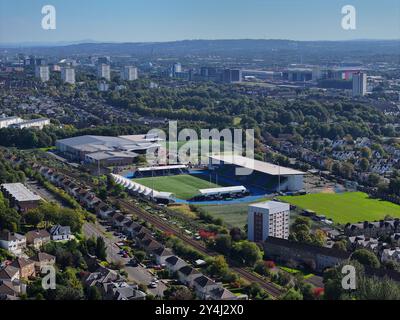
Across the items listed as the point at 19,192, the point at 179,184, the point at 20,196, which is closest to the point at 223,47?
the point at 179,184

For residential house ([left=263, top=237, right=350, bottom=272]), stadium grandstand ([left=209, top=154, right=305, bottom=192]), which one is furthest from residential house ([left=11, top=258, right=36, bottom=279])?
stadium grandstand ([left=209, top=154, right=305, bottom=192])

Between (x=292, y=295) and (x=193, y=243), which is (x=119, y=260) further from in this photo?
(x=292, y=295)

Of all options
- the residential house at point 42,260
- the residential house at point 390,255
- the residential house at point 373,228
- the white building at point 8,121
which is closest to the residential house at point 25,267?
the residential house at point 42,260

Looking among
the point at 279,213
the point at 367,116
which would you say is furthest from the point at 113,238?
the point at 367,116

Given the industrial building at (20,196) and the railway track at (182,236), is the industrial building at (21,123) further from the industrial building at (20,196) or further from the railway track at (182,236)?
the industrial building at (20,196)

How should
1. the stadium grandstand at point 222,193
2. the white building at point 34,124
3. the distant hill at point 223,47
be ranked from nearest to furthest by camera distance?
the stadium grandstand at point 222,193, the white building at point 34,124, the distant hill at point 223,47

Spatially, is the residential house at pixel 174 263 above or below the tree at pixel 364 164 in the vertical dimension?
above
